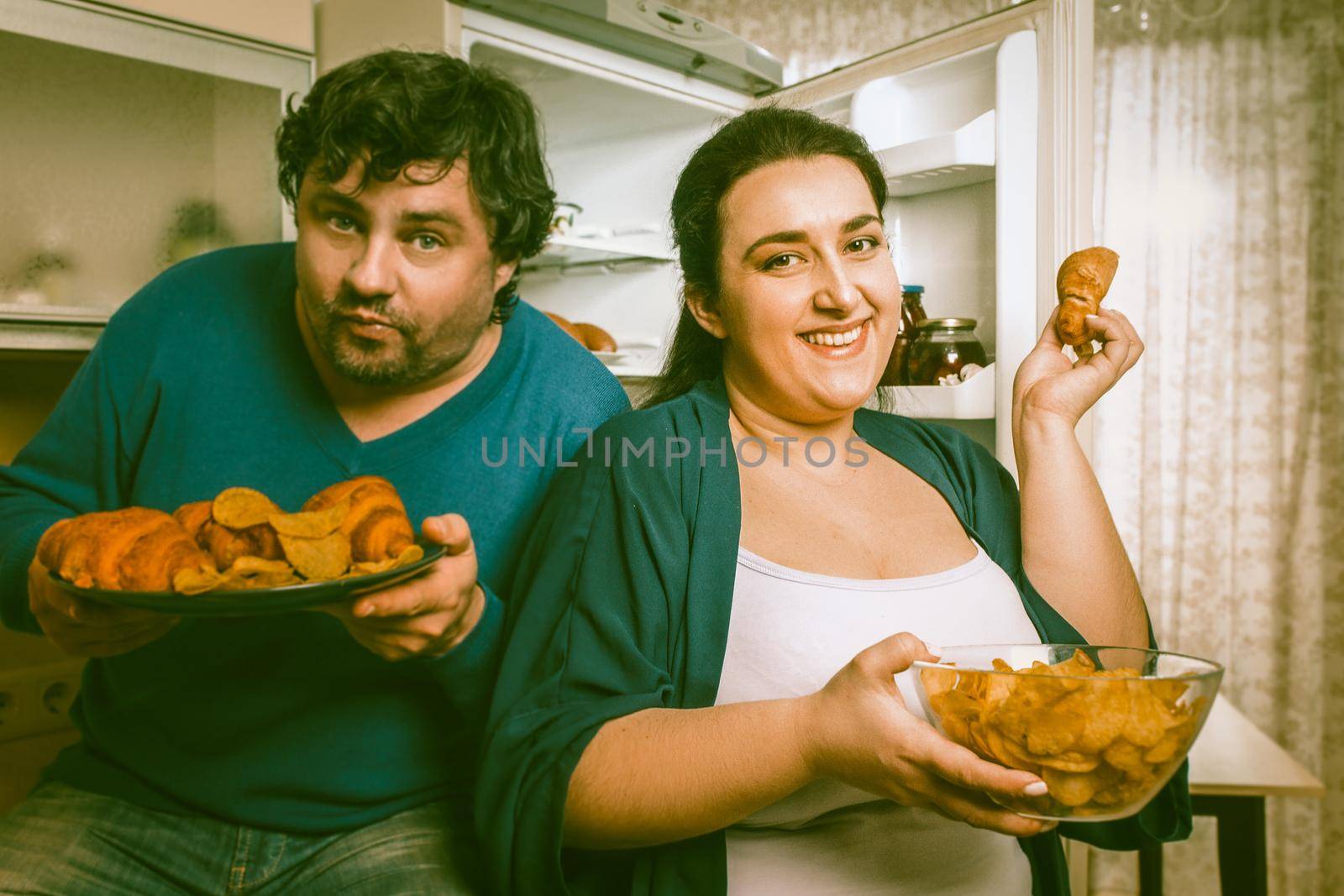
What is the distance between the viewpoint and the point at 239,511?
2.42ft

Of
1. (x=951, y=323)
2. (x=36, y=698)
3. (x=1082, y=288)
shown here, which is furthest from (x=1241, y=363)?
(x=36, y=698)

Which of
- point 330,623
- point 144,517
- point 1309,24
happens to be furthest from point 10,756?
point 1309,24

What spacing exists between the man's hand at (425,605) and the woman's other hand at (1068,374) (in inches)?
27.7

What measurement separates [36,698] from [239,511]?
4.77 ft

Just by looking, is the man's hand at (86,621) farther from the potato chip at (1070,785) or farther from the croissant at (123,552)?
the potato chip at (1070,785)

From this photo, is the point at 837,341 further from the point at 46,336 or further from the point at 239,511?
the point at 46,336

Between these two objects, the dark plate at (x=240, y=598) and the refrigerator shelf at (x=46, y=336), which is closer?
the dark plate at (x=240, y=598)

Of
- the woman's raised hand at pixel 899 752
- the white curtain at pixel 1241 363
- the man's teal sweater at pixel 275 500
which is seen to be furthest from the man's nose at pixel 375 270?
the white curtain at pixel 1241 363

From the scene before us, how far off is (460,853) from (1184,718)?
2.28ft

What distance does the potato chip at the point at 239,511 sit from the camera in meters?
0.73

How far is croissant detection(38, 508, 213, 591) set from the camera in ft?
2.26

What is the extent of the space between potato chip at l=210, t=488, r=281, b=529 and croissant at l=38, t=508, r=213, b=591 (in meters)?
0.03

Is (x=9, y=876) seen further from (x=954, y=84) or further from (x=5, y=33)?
(x=954, y=84)

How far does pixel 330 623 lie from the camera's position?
3.31 ft
